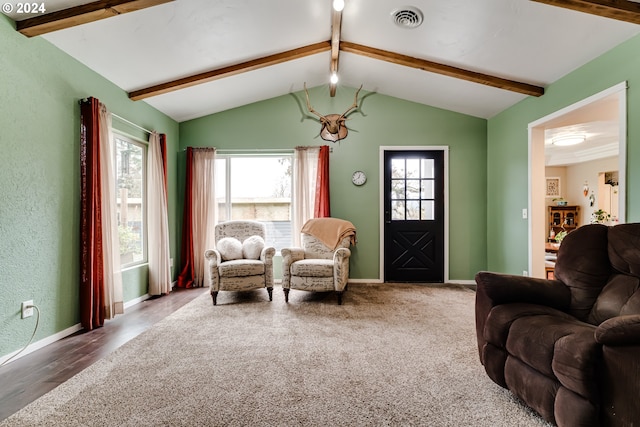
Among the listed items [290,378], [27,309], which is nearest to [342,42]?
[290,378]

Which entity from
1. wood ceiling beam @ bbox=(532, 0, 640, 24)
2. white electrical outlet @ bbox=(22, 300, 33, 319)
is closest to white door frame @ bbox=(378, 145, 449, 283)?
wood ceiling beam @ bbox=(532, 0, 640, 24)

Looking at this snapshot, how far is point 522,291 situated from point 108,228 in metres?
3.50

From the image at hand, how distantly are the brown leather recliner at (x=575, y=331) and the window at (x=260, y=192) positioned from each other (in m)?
3.44

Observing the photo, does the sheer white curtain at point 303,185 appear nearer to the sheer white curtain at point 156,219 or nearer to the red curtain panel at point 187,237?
the red curtain panel at point 187,237

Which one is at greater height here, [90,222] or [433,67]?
[433,67]

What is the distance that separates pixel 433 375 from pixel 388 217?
3043 millimetres

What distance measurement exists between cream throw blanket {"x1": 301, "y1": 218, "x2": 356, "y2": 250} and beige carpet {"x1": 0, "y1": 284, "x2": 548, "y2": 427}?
110 cm

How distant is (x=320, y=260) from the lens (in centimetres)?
391

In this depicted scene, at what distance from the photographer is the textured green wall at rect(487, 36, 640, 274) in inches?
98.1

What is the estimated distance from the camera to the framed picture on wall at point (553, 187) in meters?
7.90

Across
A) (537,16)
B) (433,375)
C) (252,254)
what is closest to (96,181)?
(252,254)

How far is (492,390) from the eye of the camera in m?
1.85

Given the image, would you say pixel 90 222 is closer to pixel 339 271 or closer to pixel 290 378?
pixel 290 378

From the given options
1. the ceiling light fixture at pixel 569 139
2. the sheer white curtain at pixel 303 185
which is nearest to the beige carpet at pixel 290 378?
the sheer white curtain at pixel 303 185
